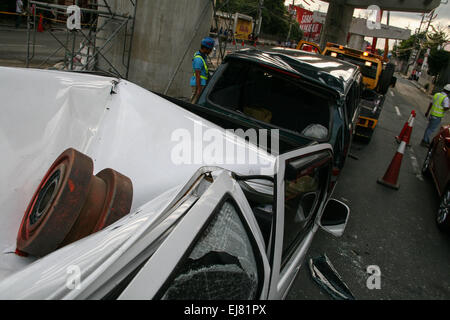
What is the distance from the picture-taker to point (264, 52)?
4.12m

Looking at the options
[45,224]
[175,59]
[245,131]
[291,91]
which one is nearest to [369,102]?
[175,59]

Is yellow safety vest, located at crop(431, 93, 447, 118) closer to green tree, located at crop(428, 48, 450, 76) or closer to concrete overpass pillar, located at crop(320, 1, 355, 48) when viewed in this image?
concrete overpass pillar, located at crop(320, 1, 355, 48)

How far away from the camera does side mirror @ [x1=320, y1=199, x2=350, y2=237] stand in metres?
2.54

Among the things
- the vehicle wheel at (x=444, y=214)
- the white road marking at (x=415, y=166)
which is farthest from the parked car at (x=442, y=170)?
the white road marking at (x=415, y=166)

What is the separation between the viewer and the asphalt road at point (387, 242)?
11.4ft

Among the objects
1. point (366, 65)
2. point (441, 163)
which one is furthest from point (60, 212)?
point (366, 65)

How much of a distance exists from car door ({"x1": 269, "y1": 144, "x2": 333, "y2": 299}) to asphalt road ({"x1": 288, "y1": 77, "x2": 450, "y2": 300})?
98cm

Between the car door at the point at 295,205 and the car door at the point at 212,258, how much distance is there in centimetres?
18

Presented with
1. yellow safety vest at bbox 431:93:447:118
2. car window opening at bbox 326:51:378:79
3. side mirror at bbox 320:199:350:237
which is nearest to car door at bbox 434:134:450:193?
side mirror at bbox 320:199:350:237

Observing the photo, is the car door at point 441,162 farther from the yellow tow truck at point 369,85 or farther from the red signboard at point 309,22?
the red signboard at point 309,22

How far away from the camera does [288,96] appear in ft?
14.2

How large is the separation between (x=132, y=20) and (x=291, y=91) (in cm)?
618

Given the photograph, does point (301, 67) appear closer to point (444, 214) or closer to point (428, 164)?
point (444, 214)
